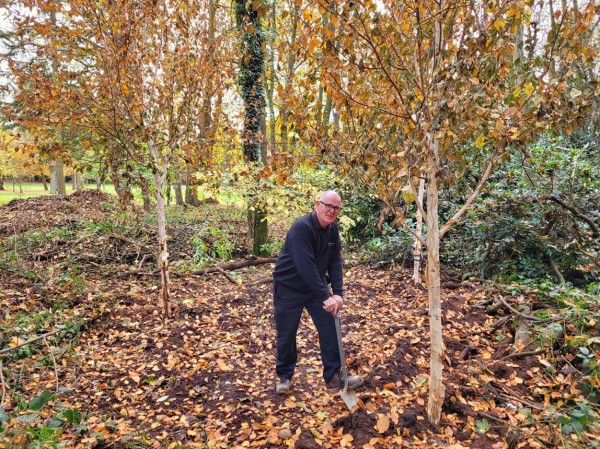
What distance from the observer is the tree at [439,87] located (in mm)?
2480

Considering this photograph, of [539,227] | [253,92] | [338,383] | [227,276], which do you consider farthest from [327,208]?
[253,92]

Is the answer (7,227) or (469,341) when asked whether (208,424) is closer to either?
(469,341)

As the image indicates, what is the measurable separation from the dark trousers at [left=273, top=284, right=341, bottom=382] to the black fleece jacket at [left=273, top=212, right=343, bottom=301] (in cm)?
7

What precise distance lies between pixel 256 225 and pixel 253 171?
1695mm

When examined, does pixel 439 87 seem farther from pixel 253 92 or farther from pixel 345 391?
pixel 253 92

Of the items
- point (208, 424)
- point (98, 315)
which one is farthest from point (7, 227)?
point (208, 424)

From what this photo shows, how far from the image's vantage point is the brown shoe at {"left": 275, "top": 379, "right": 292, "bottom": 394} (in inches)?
145

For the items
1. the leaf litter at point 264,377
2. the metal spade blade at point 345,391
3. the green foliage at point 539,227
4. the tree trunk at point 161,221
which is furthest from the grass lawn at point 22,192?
the green foliage at point 539,227

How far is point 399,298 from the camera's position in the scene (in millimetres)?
6066

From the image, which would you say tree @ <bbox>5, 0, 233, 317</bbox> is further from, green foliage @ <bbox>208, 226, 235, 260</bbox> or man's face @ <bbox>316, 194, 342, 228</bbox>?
green foliage @ <bbox>208, 226, 235, 260</bbox>

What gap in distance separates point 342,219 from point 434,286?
15.9ft

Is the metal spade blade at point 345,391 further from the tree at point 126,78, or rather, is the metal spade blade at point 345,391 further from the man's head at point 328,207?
the tree at point 126,78

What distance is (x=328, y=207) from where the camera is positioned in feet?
10.8

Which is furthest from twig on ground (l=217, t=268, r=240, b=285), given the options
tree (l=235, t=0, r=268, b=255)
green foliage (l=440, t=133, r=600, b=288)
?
green foliage (l=440, t=133, r=600, b=288)
